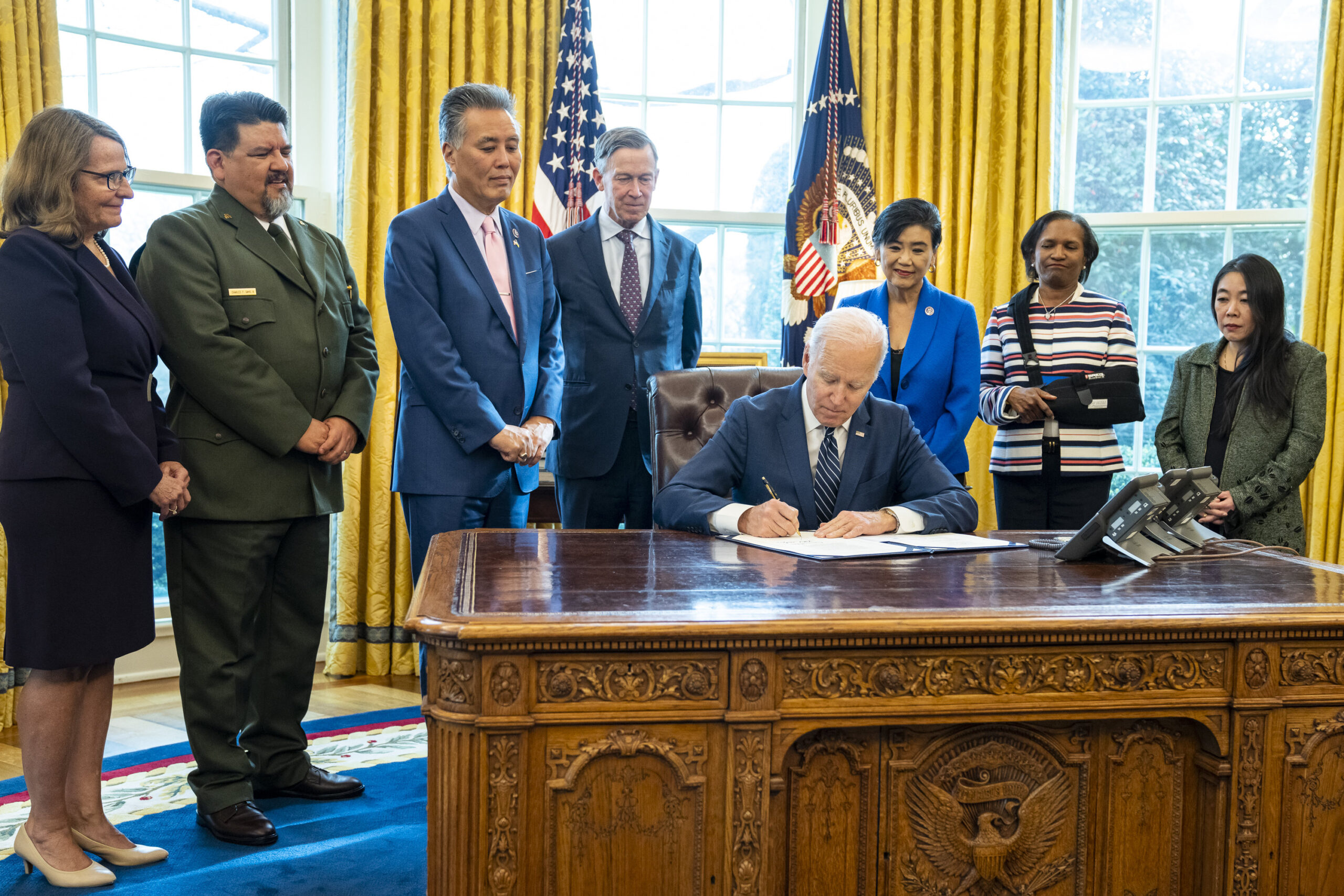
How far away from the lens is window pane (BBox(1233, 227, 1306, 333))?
14.3 ft

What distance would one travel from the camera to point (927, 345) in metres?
2.97

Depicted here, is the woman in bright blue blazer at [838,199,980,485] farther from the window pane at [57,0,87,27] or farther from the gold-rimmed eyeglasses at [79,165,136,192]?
the window pane at [57,0,87,27]

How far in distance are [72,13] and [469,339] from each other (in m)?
2.25

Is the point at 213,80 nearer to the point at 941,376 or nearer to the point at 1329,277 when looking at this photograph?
the point at 941,376

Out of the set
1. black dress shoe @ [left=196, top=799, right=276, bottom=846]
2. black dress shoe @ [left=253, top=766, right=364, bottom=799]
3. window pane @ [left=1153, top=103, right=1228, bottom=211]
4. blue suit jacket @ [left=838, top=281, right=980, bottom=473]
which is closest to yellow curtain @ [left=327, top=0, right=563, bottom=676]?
black dress shoe @ [left=253, top=766, right=364, bottom=799]

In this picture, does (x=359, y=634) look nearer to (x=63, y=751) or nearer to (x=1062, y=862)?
(x=63, y=751)

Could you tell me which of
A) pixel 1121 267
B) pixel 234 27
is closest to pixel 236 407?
pixel 234 27

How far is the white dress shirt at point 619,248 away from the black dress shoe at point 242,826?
1.58m

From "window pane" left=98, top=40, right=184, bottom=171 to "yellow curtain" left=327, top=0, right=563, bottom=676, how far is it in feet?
2.09

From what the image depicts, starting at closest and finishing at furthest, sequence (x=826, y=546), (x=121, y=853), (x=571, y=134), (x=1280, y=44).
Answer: (x=826, y=546) < (x=121, y=853) < (x=571, y=134) < (x=1280, y=44)

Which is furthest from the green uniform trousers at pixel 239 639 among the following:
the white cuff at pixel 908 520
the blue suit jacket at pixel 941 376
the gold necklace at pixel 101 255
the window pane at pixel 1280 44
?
the window pane at pixel 1280 44

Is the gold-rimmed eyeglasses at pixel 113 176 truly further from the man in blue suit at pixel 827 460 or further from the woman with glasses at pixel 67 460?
the man in blue suit at pixel 827 460

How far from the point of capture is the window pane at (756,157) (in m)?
4.52

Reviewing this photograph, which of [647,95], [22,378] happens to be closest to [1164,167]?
[647,95]
